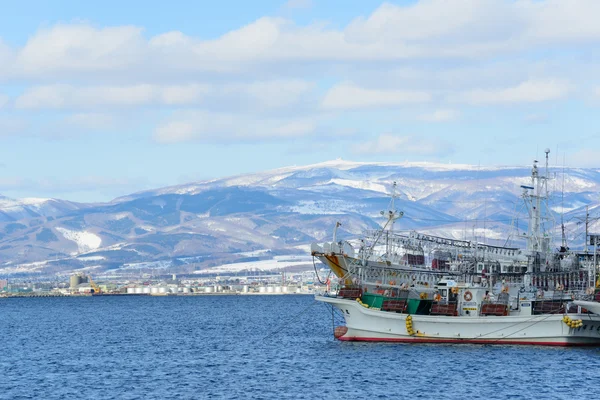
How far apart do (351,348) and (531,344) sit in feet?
54.0

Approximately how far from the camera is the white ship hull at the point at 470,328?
100 meters

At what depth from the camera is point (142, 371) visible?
3772 inches

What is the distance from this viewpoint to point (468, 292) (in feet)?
345

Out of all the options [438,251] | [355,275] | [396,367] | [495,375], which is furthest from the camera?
[438,251]

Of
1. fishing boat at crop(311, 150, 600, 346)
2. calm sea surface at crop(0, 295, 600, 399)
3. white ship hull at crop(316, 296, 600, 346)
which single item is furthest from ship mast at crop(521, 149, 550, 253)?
calm sea surface at crop(0, 295, 600, 399)

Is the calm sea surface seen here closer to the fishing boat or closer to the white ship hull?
the white ship hull

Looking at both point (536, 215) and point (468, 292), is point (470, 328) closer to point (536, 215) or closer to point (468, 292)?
point (468, 292)

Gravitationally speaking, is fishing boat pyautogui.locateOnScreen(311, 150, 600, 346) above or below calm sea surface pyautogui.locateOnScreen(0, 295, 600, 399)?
above

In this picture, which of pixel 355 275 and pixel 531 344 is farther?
pixel 355 275

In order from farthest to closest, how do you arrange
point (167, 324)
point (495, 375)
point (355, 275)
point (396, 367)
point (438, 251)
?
point (167, 324), point (438, 251), point (355, 275), point (396, 367), point (495, 375)

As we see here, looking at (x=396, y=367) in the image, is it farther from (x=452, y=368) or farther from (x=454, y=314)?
(x=454, y=314)

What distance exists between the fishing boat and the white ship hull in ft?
0.30

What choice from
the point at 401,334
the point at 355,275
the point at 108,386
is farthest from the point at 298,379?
the point at 355,275

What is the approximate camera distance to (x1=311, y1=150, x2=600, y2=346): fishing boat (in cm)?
10100
